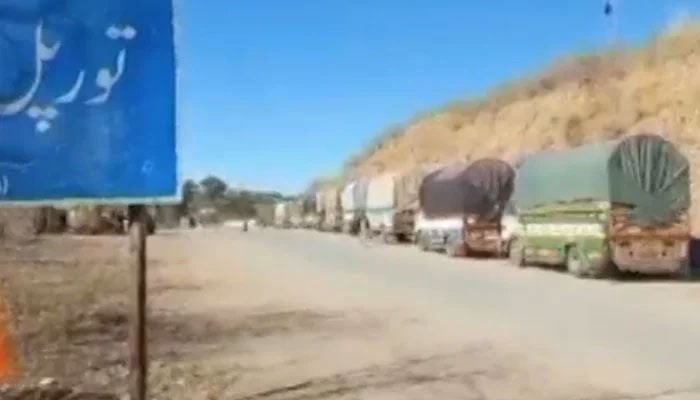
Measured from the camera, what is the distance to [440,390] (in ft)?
34.9

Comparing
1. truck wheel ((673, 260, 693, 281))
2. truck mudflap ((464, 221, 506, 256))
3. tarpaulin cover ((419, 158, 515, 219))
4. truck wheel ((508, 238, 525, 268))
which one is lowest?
truck wheel ((673, 260, 693, 281))

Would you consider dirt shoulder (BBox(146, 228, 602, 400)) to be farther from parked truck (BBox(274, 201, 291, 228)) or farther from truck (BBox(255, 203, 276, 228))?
truck (BBox(255, 203, 276, 228))

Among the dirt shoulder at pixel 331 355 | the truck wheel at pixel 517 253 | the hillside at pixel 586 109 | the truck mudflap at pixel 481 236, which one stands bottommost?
the dirt shoulder at pixel 331 355

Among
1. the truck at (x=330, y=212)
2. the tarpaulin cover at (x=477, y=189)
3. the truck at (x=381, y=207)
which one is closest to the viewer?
the tarpaulin cover at (x=477, y=189)

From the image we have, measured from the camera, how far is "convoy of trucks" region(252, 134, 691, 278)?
25.8 metres

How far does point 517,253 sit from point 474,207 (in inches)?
242

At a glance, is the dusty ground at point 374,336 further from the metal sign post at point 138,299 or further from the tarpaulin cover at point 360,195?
the tarpaulin cover at point 360,195


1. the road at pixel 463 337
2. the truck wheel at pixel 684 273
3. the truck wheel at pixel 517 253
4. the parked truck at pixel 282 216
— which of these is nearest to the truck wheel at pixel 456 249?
the truck wheel at pixel 517 253

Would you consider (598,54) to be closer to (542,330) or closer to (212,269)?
(212,269)

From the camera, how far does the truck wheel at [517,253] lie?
32406 millimetres

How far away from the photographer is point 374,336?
51.0 ft

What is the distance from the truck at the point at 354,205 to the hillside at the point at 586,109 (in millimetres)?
8246

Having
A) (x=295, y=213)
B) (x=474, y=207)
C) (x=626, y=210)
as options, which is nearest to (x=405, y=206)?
(x=474, y=207)

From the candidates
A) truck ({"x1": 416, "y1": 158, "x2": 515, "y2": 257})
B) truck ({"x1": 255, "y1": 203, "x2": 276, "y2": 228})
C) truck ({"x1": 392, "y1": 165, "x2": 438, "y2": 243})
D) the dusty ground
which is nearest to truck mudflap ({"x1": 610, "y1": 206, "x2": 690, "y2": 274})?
the dusty ground
